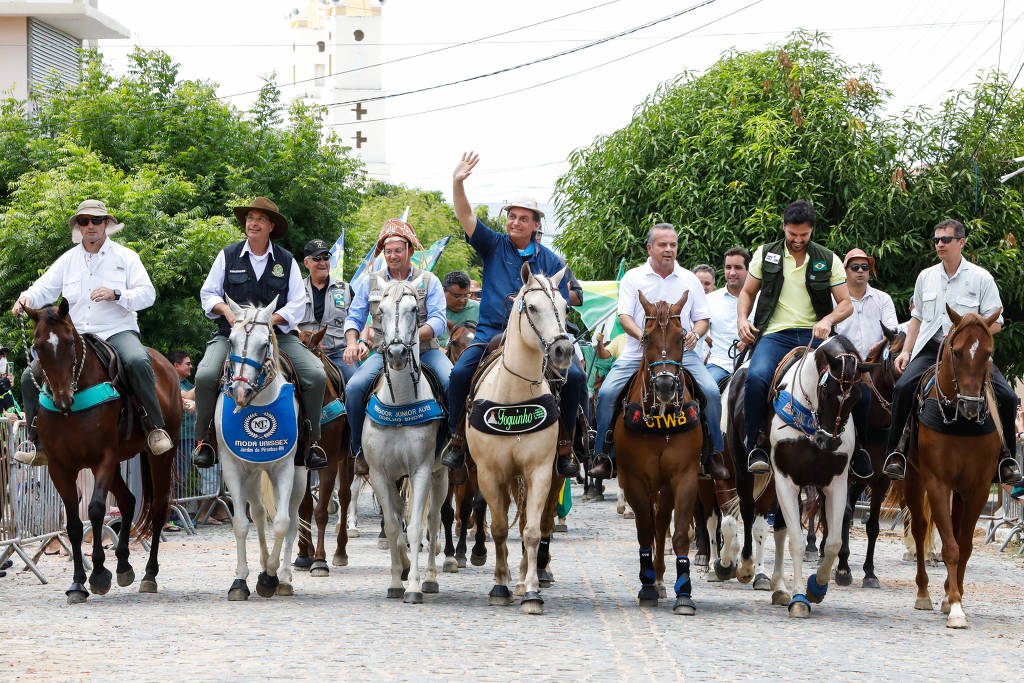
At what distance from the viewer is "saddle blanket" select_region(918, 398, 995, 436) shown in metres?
10.7

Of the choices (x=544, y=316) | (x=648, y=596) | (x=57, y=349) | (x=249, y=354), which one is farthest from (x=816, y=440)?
(x=57, y=349)

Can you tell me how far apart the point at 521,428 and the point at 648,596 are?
1.75 meters

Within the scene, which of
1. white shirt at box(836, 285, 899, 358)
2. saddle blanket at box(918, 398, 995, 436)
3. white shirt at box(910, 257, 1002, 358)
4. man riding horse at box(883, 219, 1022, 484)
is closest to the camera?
saddle blanket at box(918, 398, 995, 436)

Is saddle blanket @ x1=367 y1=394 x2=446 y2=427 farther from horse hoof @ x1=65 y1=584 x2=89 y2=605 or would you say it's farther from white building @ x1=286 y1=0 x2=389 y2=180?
white building @ x1=286 y1=0 x2=389 y2=180

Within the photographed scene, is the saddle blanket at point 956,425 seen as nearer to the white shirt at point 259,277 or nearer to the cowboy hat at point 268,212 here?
the white shirt at point 259,277

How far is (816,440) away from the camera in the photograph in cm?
1062


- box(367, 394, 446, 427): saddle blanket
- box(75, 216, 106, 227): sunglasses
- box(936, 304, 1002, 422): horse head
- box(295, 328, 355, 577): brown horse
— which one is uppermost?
box(75, 216, 106, 227): sunglasses

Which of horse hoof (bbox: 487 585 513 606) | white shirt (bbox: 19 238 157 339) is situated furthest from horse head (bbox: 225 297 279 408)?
horse hoof (bbox: 487 585 513 606)

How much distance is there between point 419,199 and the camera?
82250mm

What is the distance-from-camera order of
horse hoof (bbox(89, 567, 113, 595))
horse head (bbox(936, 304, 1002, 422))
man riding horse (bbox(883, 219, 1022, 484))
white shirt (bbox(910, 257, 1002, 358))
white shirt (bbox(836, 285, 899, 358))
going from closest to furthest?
horse head (bbox(936, 304, 1002, 422)) → horse hoof (bbox(89, 567, 113, 595)) → man riding horse (bbox(883, 219, 1022, 484)) → white shirt (bbox(910, 257, 1002, 358)) → white shirt (bbox(836, 285, 899, 358))

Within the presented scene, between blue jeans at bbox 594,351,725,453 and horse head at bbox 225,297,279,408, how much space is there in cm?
275

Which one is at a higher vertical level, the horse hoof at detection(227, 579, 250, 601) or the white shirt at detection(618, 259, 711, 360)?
the white shirt at detection(618, 259, 711, 360)

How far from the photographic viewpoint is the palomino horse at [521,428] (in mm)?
10336

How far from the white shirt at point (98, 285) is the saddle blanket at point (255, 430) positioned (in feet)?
4.50
